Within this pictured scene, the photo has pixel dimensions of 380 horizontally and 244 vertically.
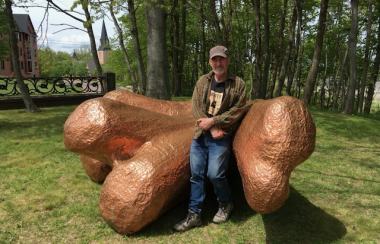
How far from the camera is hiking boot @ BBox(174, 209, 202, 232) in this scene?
304 cm

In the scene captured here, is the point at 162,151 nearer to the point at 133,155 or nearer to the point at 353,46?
the point at 133,155

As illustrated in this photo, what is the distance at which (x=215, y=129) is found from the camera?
2.95 m

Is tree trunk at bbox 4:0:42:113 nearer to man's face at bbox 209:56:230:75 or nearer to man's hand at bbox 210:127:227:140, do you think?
man's face at bbox 209:56:230:75

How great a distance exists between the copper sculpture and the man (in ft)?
0.52

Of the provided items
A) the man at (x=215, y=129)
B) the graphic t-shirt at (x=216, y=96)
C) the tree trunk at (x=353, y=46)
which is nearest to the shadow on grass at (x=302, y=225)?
the man at (x=215, y=129)

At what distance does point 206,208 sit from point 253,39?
63.1 ft

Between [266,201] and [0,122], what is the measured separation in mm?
8879

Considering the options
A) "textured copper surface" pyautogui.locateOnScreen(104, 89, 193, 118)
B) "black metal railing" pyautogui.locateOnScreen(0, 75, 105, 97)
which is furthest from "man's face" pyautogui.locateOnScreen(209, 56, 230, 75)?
"black metal railing" pyautogui.locateOnScreen(0, 75, 105, 97)

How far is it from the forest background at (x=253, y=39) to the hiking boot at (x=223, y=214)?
14.4 ft

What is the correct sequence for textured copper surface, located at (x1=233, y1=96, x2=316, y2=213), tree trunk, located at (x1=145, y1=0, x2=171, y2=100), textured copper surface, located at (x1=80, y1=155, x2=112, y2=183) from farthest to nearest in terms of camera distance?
tree trunk, located at (x1=145, y1=0, x2=171, y2=100), textured copper surface, located at (x1=80, y1=155, x2=112, y2=183), textured copper surface, located at (x1=233, y1=96, x2=316, y2=213)

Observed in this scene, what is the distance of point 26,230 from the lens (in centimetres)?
300

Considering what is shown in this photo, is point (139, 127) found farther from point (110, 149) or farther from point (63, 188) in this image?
point (63, 188)

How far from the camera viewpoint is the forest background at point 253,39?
7438 mm

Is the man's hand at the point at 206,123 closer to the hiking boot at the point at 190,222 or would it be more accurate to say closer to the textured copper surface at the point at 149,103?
the hiking boot at the point at 190,222
